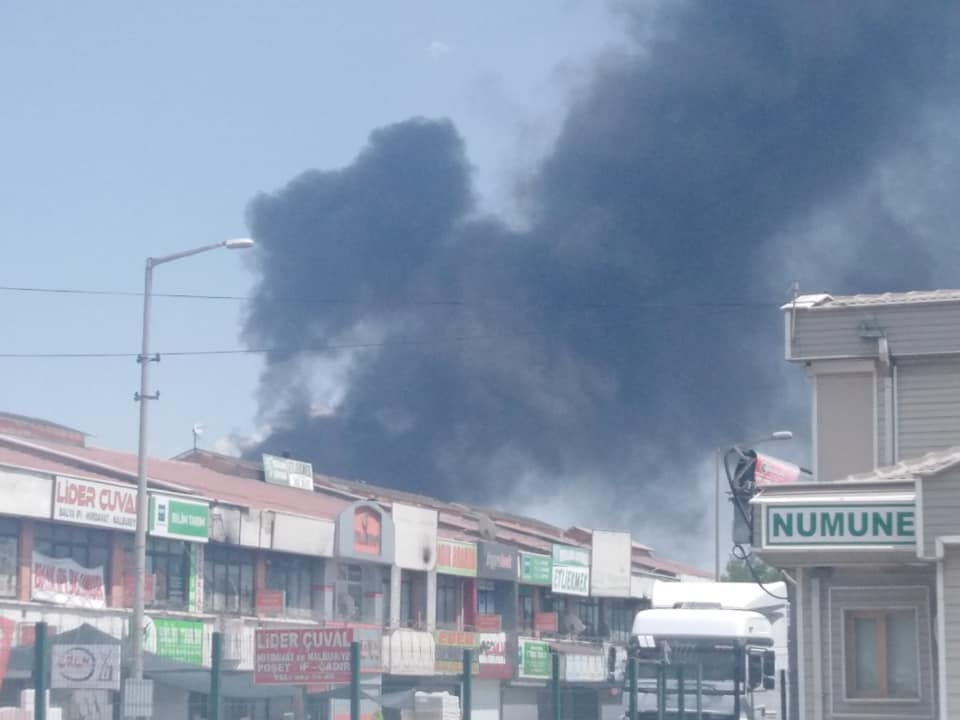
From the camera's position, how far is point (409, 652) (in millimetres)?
54062

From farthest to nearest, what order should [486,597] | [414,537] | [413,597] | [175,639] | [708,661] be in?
A: 1. [486,597]
2. [413,597]
3. [414,537]
4. [175,639]
5. [708,661]

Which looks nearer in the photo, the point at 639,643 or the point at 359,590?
the point at 639,643

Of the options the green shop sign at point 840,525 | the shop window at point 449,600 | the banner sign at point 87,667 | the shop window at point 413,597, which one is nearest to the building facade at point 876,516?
the green shop sign at point 840,525

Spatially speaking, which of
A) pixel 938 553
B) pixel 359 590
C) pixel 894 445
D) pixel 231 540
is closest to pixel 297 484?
pixel 359 590

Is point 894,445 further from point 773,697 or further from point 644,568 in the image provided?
point 644,568

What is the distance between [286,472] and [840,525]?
46.5 metres

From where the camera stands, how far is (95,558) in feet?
143

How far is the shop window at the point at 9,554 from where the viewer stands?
132ft

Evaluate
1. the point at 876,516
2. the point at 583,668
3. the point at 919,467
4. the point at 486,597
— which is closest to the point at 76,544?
the point at 583,668

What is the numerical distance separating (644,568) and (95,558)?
131ft

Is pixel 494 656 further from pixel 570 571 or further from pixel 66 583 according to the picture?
pixel 66 583

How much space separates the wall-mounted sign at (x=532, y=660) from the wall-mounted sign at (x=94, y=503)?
812 inches

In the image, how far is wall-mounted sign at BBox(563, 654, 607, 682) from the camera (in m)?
55.2

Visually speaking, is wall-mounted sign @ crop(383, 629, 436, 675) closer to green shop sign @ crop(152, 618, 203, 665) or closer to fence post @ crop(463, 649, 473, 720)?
green shop sign @ crop(152, 618, 203, 665)
